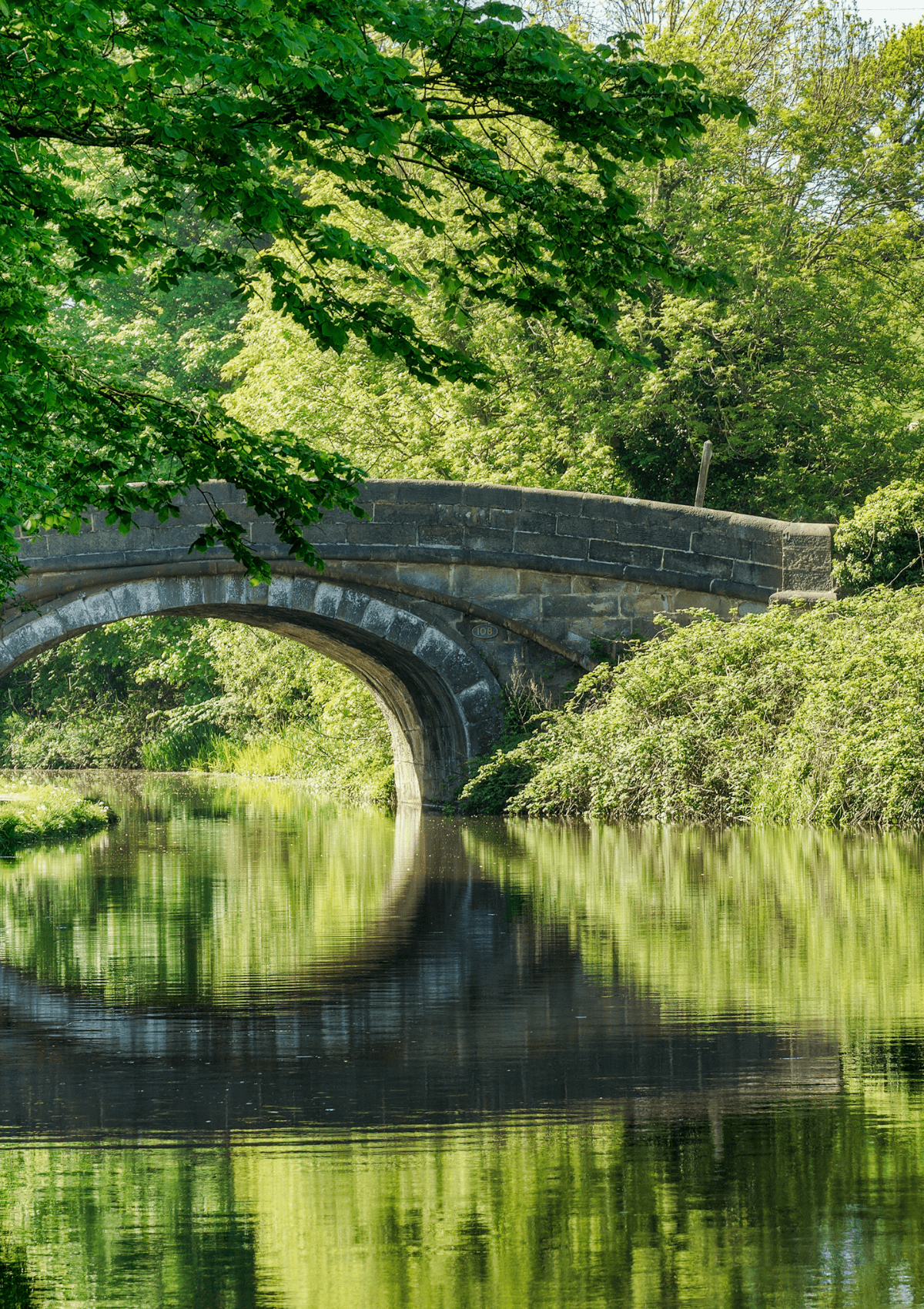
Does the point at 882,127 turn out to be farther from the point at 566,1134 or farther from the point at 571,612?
the point at 566,1134

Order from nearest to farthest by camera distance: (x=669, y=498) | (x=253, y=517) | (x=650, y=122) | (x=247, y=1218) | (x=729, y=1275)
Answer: (x=729, y=1275) → (x=247, y=1218) → (x=650, y=122) → (x=253, y=517) → (x=669, y=498)

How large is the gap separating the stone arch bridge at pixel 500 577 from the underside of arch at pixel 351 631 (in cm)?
2

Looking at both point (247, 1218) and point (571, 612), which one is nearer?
point (247, 1218)

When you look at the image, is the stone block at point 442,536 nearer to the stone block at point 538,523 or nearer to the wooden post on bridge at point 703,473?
the stone block at point 538,523

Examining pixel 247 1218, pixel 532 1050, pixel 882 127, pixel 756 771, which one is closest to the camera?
pixel 247 1218

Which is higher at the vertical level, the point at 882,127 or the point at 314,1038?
the point at 882,127

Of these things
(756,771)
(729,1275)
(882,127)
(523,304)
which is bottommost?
(729,1275)

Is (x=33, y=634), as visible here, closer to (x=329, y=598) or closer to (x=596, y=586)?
(x=329, y=598)

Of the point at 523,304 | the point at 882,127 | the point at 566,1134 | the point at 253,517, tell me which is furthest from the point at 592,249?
the point at 882,127

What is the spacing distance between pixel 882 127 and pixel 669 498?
6502mm

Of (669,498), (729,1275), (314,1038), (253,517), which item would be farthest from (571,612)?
(729,1275)

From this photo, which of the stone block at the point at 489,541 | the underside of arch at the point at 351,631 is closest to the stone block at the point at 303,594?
the underside of arch at the point at 351,631

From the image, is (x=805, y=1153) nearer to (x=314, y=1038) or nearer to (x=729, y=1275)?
(x=729, y=1275)

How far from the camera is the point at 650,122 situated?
716 centimetres
